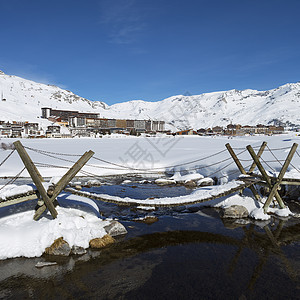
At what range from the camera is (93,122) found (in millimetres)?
95000

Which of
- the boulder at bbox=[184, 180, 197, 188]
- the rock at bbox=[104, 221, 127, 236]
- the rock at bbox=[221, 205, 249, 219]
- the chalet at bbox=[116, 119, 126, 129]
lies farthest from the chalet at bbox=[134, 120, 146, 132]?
the rock at bbox=[104, 221, 127, 236]

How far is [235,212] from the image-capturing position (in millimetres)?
12461

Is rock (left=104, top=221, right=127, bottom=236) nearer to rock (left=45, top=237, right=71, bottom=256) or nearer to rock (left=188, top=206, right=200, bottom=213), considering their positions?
rock (left=45, top=237, right=71, bottom=256)

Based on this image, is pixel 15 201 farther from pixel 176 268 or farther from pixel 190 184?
pixel 190 184

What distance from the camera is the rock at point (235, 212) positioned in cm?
1240

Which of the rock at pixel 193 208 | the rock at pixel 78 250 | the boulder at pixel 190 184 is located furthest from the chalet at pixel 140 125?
the rock at pixel 78 250

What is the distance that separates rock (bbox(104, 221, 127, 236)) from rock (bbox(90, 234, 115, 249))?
527 mm

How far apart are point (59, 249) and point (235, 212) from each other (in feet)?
30.0

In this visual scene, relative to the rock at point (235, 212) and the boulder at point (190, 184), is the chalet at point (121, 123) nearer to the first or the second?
the boulder at point (190, 184)

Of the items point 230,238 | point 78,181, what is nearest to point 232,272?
point 230,238

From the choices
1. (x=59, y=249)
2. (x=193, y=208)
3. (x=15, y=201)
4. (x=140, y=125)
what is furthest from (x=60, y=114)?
(x=59, y=249)

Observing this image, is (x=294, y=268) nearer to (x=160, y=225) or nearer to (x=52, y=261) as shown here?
(x=160, y=225)

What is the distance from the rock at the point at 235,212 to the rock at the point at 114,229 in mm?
5842

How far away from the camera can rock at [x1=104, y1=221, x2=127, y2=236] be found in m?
10.0
